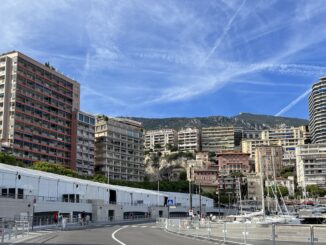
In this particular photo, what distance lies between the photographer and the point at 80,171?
147125 mm

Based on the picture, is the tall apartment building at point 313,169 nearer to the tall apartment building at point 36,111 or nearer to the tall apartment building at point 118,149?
the tall apartment building at point 118,149

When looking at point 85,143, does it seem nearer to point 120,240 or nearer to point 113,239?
point 113,239

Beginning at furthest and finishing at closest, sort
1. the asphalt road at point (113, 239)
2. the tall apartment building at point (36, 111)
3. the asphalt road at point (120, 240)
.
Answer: the tall apartment building at point (36, 111) < the asphalt road at point (113, 239) < the asphalt road at point (120, 240)

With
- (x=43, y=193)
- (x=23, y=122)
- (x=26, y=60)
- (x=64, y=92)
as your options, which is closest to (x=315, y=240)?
(x=43, y=193)

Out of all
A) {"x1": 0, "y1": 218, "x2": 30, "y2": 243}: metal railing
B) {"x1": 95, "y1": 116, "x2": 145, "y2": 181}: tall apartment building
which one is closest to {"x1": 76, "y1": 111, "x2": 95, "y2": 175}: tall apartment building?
{"x1": 95, "y1": 116, "x2": 145, "y2": 181}: tall apartment building

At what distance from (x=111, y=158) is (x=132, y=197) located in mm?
68534

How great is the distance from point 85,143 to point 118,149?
92.8 feet

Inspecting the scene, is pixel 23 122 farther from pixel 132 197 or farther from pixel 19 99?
pixel 132 197

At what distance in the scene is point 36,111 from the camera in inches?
5256

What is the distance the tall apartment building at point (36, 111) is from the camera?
404 ft

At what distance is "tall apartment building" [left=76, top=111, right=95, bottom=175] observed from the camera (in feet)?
488

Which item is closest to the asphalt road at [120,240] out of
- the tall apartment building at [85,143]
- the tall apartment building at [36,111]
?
the tall apartment building at [36,111]

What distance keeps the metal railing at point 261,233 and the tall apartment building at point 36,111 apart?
9811 cm

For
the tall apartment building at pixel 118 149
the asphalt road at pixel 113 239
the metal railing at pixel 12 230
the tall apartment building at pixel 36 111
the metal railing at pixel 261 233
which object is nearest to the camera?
the metal railing at pixel 261 233
